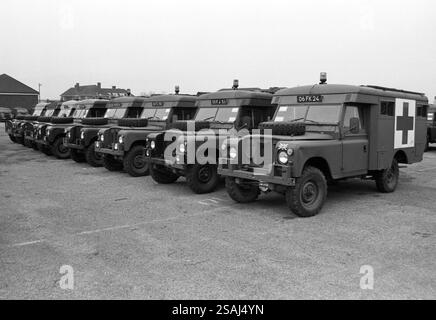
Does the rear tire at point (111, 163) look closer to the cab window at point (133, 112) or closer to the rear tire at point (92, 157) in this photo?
the rear tire at point (92, 157)

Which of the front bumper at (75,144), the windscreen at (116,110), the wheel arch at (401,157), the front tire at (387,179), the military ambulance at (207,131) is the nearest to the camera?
the military ambulance at (207,131)

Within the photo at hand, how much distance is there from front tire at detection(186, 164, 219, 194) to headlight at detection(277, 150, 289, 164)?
90.0 inches

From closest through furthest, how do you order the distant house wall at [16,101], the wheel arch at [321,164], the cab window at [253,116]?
the wheel arch at [321,164] → the cab window at [253,116] → the distant house wall at [16,101]

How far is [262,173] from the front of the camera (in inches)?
265

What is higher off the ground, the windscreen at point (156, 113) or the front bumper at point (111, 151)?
the windscreen at point (156, 113)

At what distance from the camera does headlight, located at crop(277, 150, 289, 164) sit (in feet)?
20.9

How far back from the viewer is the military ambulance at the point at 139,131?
34.3ft

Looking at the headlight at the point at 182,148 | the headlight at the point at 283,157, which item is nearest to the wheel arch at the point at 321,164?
the headlight at the point at 283,157

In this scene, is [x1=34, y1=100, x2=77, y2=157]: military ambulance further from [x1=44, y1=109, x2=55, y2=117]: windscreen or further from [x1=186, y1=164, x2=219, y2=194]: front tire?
[x1=186, y1=164, x2=219, y2=194]: front tire

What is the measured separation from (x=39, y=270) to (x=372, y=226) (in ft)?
14.1

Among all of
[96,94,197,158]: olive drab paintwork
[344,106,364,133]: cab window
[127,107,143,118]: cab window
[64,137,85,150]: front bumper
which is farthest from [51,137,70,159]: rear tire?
[344,106,364,133]: cab window

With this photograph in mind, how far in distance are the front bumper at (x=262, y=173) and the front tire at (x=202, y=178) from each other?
1.03 metres

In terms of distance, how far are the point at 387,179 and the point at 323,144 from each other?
2.67m

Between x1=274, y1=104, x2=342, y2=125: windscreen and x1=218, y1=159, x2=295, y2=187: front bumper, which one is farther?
x1=274, y1=104, x2=342, y2=125: windscreen
